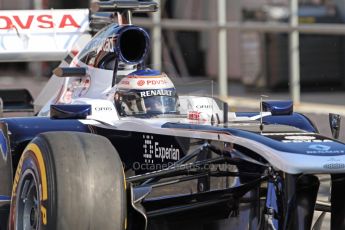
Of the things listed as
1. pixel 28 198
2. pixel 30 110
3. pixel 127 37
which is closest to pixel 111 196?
pixel 28 198

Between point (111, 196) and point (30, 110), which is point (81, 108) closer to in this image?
point (111, 196)

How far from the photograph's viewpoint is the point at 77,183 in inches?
184

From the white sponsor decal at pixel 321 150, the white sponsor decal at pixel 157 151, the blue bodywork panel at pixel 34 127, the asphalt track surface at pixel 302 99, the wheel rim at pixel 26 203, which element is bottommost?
the asphalt track surface at pixel 302 99

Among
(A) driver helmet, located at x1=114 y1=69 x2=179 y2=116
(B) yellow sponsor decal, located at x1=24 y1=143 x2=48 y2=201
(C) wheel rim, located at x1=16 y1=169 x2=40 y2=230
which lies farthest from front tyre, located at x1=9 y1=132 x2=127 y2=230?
(A) driver helmet, located at x1=114 y1=69 x2=179 y2=116

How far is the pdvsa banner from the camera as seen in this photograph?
7934 mm

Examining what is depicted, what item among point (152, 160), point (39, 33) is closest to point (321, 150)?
point (152, 160)

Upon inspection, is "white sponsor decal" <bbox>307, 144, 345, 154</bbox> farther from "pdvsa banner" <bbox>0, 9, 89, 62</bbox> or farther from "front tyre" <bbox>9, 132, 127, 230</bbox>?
"pdvsa banner" <bbox>0, 9, 89, 62</bbox>

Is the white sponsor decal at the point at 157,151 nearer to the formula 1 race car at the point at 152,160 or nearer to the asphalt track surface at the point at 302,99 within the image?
the formula 1 race car at the point at 152,160

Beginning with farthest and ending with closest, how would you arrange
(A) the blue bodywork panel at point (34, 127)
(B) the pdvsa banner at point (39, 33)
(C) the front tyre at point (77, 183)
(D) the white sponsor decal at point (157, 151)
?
(B) the pdvsa banner at point (39, 33)
(A) the blue bodywork panel at point (34, 127)
(D) the white sponsor decal at point (157, 151)
(C) the front tyre at point (77, 183)

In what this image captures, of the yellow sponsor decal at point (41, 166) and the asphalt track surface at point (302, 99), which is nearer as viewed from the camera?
the yellow sponsor decal at point (41, 166)

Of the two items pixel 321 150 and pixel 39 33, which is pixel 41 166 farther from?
pixel 39 33

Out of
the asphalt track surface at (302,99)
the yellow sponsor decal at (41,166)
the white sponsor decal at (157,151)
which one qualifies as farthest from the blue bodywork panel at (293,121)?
the yellow sponsor decal at (41,166)

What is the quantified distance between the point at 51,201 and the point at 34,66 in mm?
8350

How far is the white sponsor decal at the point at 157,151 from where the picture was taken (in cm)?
555
